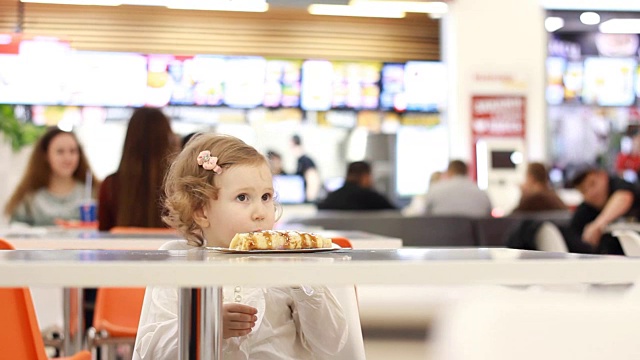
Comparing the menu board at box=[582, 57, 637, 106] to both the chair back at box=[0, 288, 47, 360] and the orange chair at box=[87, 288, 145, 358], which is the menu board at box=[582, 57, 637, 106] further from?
the chair back at box=[0, 288, 47, 360]

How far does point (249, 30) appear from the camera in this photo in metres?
9.64

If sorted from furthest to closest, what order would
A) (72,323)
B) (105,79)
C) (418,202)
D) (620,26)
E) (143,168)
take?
(620,26), (418,202), (105,79), (143,168), (72,323)

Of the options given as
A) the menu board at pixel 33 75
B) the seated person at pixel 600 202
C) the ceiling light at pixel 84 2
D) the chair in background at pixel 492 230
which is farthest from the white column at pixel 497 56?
the menu board at pixel 33 75

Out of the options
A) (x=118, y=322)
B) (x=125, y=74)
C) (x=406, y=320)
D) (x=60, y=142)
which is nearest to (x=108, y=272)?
(x=118, y=322)

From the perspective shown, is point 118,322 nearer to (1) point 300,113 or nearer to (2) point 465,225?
(2) point 465,225

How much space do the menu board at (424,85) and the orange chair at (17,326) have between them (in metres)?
8.14

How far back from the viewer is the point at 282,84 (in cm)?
918

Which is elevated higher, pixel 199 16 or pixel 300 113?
pixel 199 16

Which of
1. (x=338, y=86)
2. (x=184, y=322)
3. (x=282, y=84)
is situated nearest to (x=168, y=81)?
(x=282, y=84)

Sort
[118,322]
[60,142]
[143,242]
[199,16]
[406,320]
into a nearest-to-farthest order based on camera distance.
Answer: [143,242] → [118,322] → [60,142] → [406,320] → [199,16]

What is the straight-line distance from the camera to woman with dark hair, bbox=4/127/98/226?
15.4ft

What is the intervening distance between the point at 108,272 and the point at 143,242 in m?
1.66

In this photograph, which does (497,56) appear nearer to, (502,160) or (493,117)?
(493,117)

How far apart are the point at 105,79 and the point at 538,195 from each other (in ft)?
14.5
